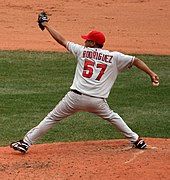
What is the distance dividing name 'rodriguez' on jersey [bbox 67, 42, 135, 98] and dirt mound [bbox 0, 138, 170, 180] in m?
0.84

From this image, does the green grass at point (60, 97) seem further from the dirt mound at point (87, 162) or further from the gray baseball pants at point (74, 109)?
the gray baseball pants at point (74, 109)

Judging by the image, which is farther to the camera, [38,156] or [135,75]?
[135,75]

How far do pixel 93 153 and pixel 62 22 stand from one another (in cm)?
1831

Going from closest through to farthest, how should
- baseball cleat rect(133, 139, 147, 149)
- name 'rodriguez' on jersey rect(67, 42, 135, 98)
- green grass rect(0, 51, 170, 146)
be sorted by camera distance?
name 'rodriguez' on jersey rect(67, 42, 135, 98) → baseball cleat rect(133, 139, 147, 149) → green grass rect(0, 51, 170, 146)

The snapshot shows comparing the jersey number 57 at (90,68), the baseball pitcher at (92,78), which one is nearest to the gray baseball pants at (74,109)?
the baseball pitcher at (92,78)

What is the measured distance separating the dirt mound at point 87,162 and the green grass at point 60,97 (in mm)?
1083

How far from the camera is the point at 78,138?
1116cm

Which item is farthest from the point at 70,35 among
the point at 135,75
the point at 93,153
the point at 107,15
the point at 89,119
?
the point at 93,153

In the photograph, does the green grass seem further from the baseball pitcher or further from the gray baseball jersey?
the gray baseball jersey

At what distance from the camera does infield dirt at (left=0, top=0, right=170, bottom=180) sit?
337 inches

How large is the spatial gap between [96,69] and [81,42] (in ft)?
45.7

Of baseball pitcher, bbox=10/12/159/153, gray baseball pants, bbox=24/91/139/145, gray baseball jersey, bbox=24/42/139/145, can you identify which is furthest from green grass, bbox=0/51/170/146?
gray baseball jersey, bbox=24/42/139/145

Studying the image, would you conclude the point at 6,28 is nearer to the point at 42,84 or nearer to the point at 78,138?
the point at 42,84

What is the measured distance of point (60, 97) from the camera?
1476cm
